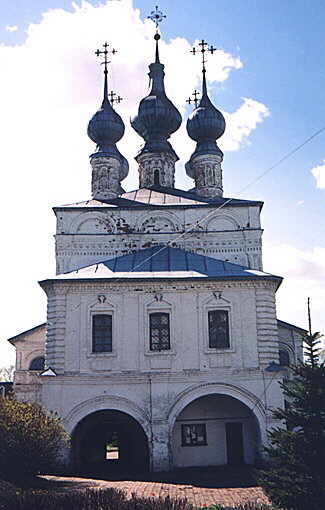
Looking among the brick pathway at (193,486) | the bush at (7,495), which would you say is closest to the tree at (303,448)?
the brick pathway at (193,486)

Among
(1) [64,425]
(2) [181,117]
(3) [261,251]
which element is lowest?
(1) [64,425]

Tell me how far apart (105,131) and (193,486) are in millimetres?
15070

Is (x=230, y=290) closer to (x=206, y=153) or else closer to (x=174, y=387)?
(x=174, y=387)

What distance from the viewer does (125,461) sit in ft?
62.4

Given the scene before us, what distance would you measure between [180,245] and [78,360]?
5942 mm

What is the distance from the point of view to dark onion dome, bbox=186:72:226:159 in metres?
24.0

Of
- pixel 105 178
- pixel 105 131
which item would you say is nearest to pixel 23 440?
pixel 105 178

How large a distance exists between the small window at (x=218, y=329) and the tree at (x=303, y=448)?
6600 mm

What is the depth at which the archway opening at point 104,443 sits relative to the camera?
17.4m

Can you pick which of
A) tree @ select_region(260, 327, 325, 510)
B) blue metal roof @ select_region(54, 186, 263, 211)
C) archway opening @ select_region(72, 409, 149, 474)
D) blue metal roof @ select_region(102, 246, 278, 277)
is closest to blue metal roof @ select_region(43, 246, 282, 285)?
blue metal roof @ select_region(102, 246, 278, 277)

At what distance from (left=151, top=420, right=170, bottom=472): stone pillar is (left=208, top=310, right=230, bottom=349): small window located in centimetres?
262

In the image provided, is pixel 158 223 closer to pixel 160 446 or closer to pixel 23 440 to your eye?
pixel 160 446

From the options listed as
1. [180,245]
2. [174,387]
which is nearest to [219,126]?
[180,245]

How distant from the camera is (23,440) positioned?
1319cm
